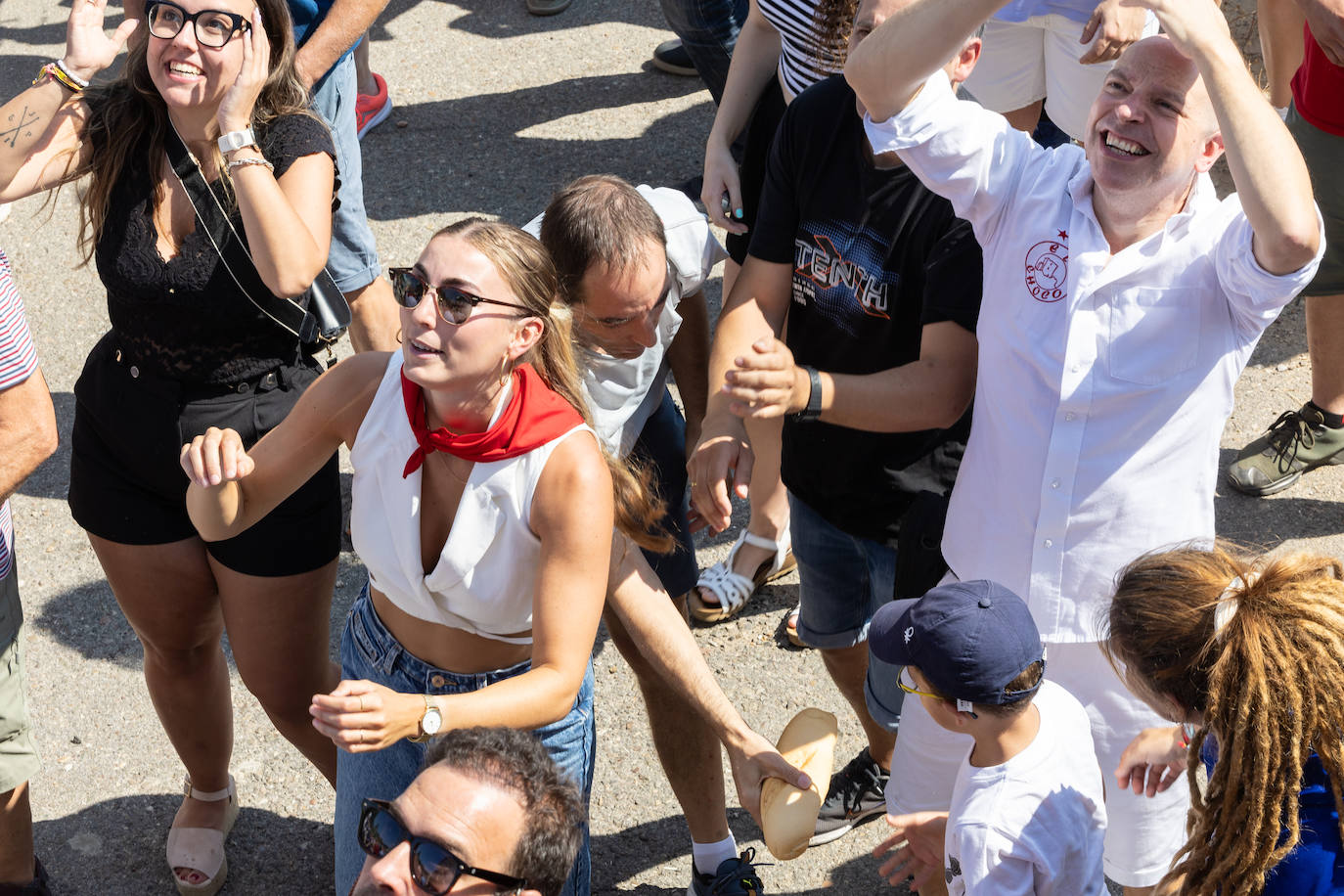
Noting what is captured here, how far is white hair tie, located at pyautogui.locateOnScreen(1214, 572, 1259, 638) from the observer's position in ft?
5.87

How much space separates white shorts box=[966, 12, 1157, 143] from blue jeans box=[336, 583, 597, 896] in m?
2.51

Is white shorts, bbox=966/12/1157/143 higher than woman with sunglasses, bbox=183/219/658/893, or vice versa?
white shorts, bbox=966/12/1157/143

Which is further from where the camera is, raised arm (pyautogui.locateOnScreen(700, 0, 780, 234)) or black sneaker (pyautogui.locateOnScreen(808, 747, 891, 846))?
raised arm (pyautogui.locateOnScreen(700, 0, 780, 234))

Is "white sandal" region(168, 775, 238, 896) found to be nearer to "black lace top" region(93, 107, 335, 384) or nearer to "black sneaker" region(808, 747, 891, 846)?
"black lace top" region(93, 107, 335, 384)

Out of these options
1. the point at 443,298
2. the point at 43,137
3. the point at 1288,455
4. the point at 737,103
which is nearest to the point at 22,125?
the point at 43,137

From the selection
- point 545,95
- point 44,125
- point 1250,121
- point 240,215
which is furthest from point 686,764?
point 545,95

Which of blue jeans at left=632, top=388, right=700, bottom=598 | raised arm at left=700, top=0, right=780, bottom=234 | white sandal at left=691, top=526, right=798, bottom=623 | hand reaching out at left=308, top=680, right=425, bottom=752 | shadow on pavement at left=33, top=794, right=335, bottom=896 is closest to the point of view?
hand reaching out at left=308, top=680, right=425, bottom=752

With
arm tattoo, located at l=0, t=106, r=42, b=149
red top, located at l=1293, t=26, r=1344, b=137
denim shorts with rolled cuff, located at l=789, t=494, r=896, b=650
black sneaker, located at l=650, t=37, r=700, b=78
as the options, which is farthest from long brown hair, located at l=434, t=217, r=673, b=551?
black sneaker, located at l=650, t=37, r=700, b=78

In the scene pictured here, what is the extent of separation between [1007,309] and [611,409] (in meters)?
0.88

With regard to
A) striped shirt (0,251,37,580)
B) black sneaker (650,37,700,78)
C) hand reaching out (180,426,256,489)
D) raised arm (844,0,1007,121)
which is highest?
raised arm (844,0,1007,121)

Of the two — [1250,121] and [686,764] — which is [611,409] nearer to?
[686,764]

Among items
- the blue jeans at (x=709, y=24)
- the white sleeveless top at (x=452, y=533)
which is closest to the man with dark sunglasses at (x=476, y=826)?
the white sleeveless top at (x=452, y=533)

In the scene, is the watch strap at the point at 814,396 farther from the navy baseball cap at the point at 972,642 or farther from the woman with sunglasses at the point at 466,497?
the navy baseball cap at the point at 972,642

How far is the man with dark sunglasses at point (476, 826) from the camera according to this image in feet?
5.76
